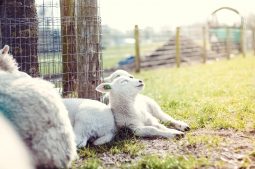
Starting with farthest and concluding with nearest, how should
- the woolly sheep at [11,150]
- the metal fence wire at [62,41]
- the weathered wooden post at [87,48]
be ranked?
1. the weathered wooden post at [87,48]
2. the metal fence wire at [62,41]
3. the woolly sheep at [11,150]

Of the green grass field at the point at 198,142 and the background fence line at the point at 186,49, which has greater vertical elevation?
the background fence line at the point at 186,49

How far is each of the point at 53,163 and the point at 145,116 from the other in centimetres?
201

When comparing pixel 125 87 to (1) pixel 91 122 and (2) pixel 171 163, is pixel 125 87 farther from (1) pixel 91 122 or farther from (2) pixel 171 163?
(2) pixel 171 163

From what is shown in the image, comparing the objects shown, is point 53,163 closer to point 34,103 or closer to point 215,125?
point 34,103

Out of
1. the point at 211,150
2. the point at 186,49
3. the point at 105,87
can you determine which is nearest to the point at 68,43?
the point at 105,87

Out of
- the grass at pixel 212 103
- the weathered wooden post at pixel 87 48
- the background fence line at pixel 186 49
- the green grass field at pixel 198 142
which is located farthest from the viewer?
the background fence line at pixel 186 49

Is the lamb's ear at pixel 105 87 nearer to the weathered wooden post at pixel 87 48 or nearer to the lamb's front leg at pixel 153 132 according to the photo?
the lamb's front leg at pixel 153 132

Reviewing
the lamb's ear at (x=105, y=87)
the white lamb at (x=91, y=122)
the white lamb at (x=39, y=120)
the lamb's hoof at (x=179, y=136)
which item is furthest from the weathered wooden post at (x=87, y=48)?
the white lamb at (x=39, y=120)

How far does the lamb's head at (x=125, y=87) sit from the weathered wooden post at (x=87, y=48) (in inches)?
47.3

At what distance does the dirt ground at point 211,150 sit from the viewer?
14.3 ft

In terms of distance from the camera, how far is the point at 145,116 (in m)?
5.88

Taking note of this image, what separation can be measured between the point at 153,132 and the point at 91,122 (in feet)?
2.42

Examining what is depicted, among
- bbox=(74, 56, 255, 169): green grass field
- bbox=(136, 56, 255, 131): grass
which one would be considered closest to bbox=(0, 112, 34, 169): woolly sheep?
bbox=(74, 56, 255, 169): green grass field

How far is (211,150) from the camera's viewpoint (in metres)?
4.66
